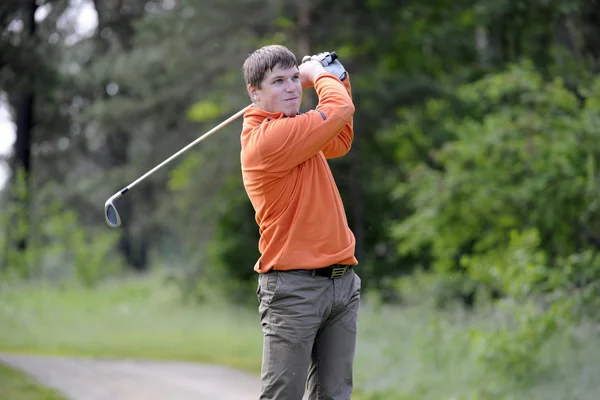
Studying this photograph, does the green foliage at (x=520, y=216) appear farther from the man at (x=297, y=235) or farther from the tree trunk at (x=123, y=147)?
the tree trunk at (x=123, y=147)

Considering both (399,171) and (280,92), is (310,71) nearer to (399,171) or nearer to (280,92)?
(280,92)

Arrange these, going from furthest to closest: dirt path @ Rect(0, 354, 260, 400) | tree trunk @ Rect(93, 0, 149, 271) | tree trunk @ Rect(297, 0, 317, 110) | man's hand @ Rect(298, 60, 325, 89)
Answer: tree trunk @ Rect(93, 0, 149, 271) → tree trunk @ Rect(297, 0, 317, 110) → dirt path @ Rect(0, 354, 260, 400) → man's hand @ Rect(298, 60, 325, 89)

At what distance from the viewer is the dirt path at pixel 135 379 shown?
290 inches

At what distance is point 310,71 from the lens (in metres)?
3.76

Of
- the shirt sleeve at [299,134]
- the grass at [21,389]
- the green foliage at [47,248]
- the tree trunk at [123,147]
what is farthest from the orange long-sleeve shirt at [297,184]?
the tree trunk at [123,147]

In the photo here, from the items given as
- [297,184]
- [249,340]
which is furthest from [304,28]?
A: [297,184]

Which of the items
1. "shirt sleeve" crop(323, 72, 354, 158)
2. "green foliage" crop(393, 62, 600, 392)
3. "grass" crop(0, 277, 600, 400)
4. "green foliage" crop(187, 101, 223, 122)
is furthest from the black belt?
"green foliage" crop(187, 101, 223, 122)

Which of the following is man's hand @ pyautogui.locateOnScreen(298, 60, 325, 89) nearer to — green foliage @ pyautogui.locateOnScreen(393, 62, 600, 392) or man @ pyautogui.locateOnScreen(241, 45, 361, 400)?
man @ pyautogui.locateOnScreen(241, 45, 361, 400)

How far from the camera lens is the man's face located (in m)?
3.58

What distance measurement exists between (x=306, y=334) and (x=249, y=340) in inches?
304

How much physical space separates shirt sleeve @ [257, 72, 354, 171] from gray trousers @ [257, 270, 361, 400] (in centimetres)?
44

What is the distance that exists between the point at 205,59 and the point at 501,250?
7.13 m

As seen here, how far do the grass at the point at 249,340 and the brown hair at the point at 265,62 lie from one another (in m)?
3.27

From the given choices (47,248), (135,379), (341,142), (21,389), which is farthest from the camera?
(47,248)
